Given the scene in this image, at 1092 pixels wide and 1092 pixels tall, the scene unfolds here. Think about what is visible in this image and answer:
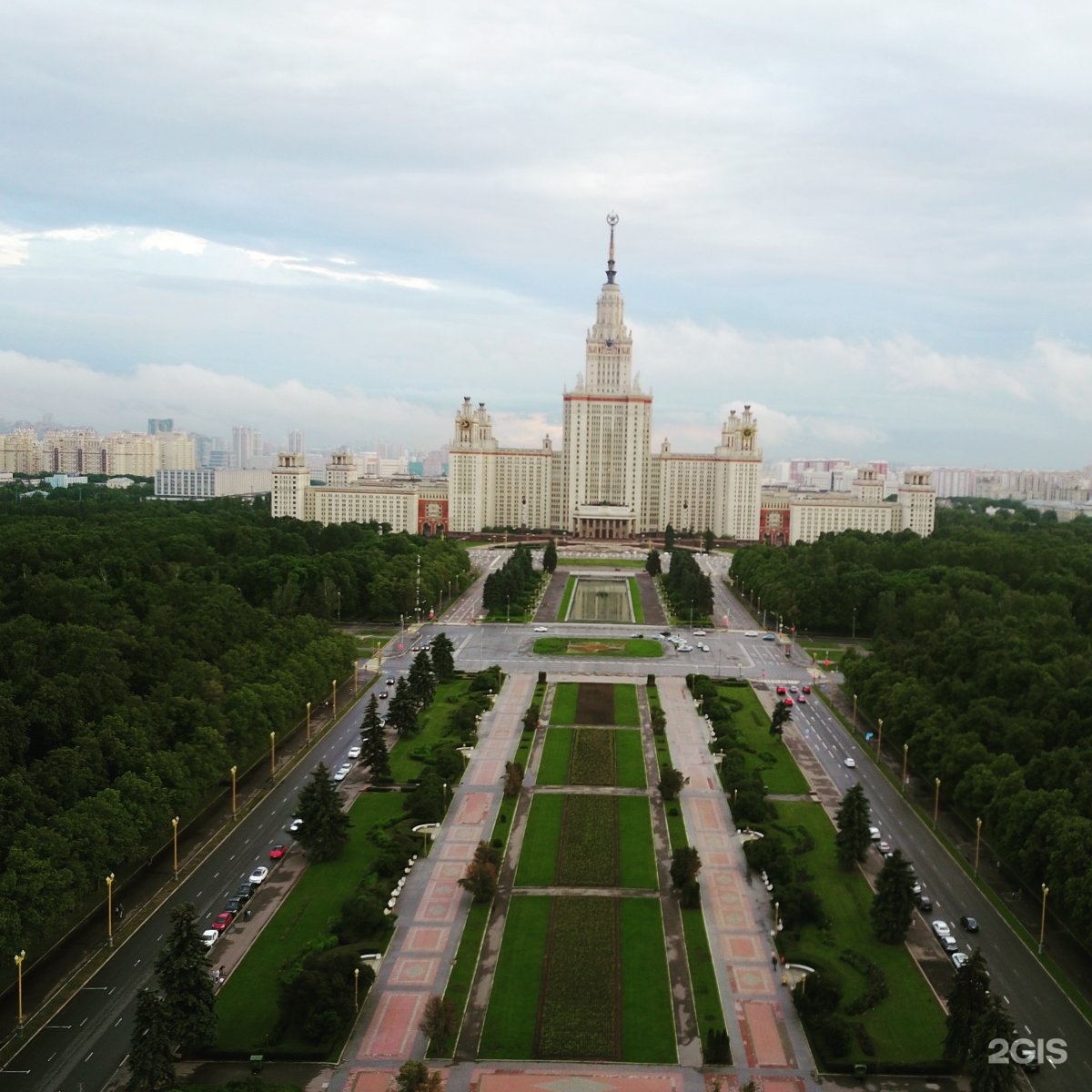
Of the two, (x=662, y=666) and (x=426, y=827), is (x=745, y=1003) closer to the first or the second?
(x=426, y=827)

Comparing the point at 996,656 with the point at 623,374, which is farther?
the point at 623,374

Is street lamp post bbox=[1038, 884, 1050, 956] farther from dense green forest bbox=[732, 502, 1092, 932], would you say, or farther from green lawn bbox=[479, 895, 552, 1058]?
green lawn bbox=[479, 895, 552, 1058]

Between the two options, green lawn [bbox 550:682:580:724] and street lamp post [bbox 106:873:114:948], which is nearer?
street lamp post [bbox 106:873:114:948]

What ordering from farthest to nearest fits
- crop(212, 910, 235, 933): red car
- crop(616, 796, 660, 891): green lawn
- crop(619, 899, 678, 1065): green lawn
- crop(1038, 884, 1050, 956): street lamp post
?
crop(616, 796, 660, 891): green lawn, crop(212, 910, 235, 933): red car, crop(1038, 884, 1050, 956): street lamp post, crop(619, 899, 678, 1065): green lawn

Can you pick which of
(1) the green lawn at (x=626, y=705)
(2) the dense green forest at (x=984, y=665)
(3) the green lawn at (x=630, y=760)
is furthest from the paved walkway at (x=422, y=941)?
(2) the dense green forest at (x=984, y=665)

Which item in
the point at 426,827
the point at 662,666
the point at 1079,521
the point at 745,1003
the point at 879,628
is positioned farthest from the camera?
the point at 1079,521

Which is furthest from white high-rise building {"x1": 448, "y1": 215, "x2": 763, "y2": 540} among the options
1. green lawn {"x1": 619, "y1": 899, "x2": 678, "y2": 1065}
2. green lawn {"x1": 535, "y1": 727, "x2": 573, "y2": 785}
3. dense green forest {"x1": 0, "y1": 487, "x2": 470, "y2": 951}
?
green lawn {"x1": 619, "y1": 899, "x2": 678, "y2": 1065}

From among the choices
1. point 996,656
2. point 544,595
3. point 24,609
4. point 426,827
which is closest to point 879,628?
point 996,656

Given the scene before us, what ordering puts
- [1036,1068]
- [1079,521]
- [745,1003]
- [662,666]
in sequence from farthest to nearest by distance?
1. [1079,521]
2. [662,666]
3. [745,1003]
4. [1036,1068]
